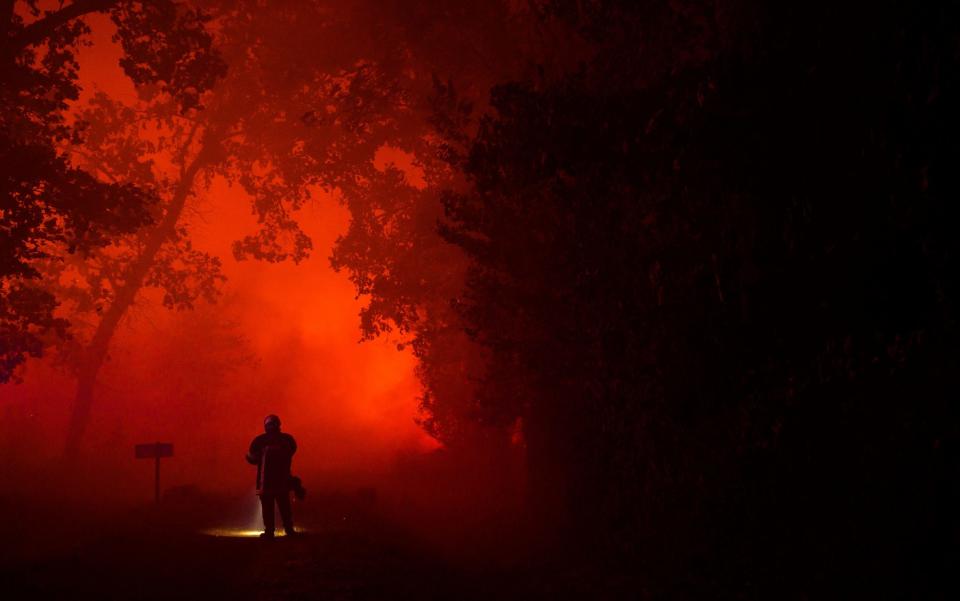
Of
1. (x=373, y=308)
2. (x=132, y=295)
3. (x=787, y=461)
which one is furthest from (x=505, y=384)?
(x=132, y=295)

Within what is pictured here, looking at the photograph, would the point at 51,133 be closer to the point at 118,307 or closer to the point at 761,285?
the point at 761,285

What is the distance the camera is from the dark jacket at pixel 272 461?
47.4 ft

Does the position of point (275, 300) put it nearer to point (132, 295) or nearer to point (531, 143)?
point (132, 295)

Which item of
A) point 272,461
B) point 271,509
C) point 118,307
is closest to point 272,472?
point 272,461

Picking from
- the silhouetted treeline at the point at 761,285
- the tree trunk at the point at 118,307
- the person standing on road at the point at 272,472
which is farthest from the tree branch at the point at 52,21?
the tree trunk at the point at 118,307

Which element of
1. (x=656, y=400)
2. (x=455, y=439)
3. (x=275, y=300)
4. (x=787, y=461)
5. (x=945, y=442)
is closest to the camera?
(x=945, y=442)

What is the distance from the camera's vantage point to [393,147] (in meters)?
29.3

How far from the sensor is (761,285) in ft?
22.2

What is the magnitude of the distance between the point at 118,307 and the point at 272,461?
67.3ft

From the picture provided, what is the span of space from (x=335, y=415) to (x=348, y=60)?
66.7m

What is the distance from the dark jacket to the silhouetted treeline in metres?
5.84

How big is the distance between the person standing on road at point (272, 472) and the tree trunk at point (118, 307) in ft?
62.2

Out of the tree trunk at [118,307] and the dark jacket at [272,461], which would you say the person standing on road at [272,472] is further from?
the tree trunk at [118,307]

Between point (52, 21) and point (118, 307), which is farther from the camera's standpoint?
point (118, 307)
